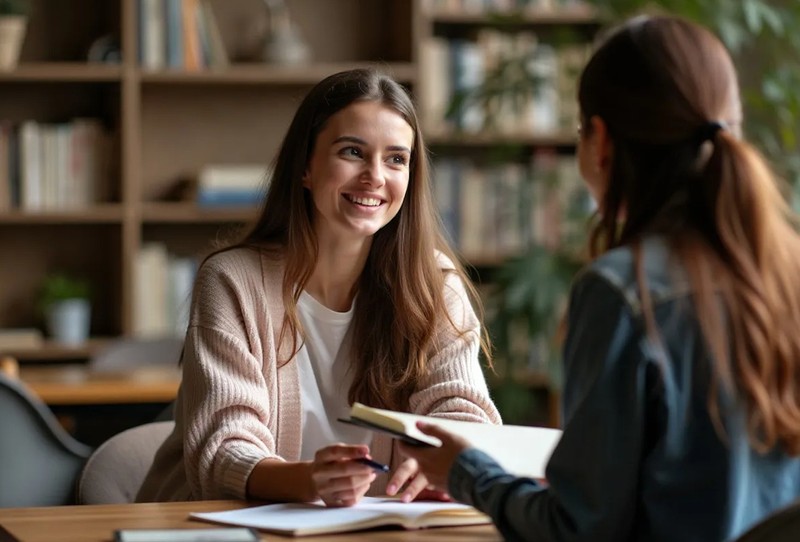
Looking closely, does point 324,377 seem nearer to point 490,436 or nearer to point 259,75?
point 490,436

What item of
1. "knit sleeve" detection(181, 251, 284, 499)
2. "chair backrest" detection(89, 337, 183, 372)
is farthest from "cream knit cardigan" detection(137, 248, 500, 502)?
"chair backrest" detection(89, 337, 183, 372)

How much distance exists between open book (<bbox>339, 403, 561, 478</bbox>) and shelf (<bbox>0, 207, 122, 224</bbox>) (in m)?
2.82

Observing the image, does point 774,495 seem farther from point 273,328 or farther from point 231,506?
point 273,328

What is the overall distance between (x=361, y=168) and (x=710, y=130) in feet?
2.70

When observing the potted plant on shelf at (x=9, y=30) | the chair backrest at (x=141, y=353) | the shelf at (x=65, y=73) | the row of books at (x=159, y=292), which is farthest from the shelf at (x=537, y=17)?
the chair backrest at (x=141, y=353)

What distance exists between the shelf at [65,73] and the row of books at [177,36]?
11 centimetres

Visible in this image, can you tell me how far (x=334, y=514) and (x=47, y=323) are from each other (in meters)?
2.92

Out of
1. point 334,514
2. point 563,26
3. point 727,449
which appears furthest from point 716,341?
point 563,26

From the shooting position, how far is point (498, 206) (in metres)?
4.36

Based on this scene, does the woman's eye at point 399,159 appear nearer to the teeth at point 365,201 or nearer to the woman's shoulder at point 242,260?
the teeth at point 365,201

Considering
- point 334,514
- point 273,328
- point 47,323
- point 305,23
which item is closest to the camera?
point 334,514

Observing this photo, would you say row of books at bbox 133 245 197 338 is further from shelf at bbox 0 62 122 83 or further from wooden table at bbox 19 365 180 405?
wooden table at bbox 19 365 180 405

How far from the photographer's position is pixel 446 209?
4348 mm

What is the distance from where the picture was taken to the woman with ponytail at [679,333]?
45.1 inches
